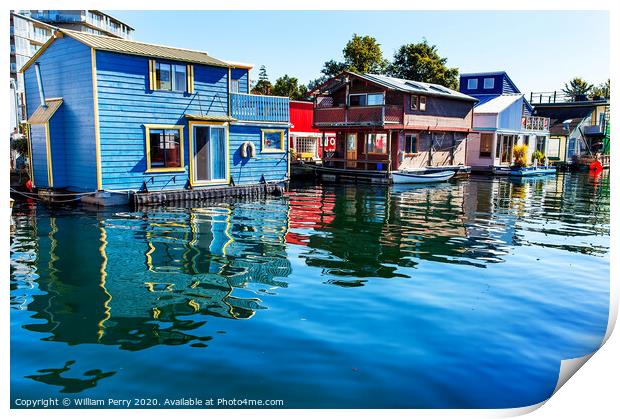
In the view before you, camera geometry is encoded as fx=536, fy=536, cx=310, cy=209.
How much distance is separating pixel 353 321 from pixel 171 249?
635 cm

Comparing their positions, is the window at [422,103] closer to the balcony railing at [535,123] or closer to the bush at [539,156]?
the balcony railing at [535,123]

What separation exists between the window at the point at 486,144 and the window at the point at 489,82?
20.0 ft

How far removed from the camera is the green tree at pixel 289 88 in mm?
52719

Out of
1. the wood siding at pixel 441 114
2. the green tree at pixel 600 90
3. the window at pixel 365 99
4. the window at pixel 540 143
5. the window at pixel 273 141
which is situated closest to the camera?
the window at pixel 273 141

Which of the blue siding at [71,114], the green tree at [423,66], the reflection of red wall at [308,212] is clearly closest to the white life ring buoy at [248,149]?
the reflection of red wall at [308,212]

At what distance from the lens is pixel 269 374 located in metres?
6.23

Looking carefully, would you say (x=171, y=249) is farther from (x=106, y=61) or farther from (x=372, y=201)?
(x=372, y=201)

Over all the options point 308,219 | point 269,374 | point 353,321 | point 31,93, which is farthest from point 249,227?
point 31,93

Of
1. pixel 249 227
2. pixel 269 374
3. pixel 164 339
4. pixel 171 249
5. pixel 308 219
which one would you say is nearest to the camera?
pixel 269 374

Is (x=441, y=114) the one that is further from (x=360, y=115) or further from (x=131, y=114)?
(x=131, y=114)

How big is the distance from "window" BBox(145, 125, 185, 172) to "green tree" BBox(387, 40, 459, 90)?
35747 millimetres

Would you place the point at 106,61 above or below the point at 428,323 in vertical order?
above

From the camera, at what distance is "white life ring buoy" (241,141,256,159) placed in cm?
2380

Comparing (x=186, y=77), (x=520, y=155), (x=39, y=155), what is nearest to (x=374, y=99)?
(x=520, y=155)
